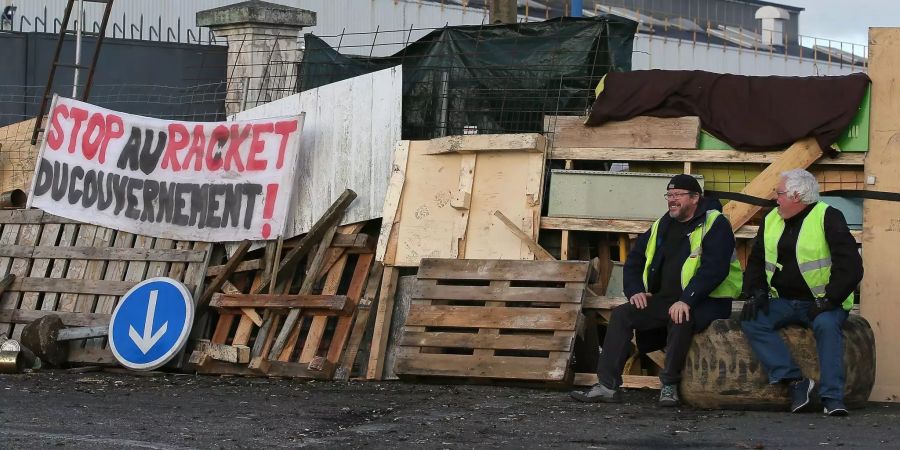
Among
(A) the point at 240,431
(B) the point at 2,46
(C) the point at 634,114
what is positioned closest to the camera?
(A) the point at 240,431

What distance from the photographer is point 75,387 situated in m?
11.2

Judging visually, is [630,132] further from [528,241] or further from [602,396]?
[602,396]

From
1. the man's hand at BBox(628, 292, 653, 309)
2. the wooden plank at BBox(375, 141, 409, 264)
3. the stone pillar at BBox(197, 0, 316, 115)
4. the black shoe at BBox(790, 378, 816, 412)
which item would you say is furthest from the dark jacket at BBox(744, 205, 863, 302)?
the stone pillar at BBox(197, 0, 316, 115)

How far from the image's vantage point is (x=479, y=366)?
438 inches

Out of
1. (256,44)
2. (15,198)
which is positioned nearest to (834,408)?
(256,44)

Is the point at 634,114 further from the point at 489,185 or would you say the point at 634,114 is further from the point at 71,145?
the point at 71,145

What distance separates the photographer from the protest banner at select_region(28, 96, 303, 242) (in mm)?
13016

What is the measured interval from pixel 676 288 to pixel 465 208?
247cm

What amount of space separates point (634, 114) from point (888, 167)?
200 cm

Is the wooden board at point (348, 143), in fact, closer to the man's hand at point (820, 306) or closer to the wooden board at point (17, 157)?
the wooden board at point (17, 157)

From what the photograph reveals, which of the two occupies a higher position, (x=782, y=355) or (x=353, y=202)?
(x=353, y=202)

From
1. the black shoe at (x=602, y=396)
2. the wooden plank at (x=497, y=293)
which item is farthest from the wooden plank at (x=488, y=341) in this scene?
the black shoe at (x=602, y=396)

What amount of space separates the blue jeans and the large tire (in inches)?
3.2

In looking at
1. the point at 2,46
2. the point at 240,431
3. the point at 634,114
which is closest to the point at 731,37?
the point at 2,46
